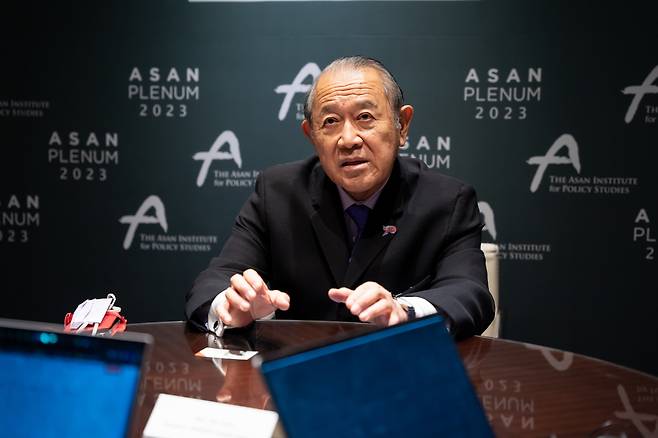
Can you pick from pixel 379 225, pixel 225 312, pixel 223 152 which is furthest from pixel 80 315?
pixel 223 152

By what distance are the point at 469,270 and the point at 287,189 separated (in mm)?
694

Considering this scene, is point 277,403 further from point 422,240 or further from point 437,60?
point 437,60

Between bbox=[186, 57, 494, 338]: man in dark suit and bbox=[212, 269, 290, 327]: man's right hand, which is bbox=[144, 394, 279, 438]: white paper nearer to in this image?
bbox=[212, 269, 290, 327]: man's right hand

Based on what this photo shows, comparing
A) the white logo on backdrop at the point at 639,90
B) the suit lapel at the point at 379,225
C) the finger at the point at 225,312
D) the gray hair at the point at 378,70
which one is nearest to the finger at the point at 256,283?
the finger at the point at 225,312

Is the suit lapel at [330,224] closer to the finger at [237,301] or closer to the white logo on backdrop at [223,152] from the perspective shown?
the finger at [237,301]

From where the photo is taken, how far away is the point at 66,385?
0.70m

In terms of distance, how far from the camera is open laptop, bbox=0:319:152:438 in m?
0.68

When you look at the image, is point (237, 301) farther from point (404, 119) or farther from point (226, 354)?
point (404, 119)

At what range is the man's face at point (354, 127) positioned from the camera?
217 cm

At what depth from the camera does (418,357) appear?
78 centimetres

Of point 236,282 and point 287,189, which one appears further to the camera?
point 287,189

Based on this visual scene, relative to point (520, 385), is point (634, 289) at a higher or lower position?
lower

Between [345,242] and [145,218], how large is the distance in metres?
2.01

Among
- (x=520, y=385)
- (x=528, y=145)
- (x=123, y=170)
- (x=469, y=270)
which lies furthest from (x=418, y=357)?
(x=123, y=170)
